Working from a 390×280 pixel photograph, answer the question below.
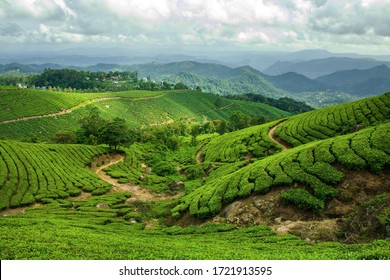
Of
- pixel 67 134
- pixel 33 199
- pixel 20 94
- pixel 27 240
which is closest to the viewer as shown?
pixel 27 240

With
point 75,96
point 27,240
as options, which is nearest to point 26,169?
point 27,240

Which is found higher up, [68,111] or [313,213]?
[68,111]

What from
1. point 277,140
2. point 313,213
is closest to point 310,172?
point 313,213

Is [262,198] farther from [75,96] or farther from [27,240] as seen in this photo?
Result: [75,96]

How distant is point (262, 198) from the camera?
28062 mm

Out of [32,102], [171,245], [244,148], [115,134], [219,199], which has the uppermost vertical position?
[32,102]

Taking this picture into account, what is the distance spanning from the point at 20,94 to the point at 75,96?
26.6 m

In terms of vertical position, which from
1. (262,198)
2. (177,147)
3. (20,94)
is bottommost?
(177,147)

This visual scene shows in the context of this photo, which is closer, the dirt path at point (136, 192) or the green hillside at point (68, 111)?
the dirt path at point (136, 192)

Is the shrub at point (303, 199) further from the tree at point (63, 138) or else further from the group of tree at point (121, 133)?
the tree at point (63, 138)

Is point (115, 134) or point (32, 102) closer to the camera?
point (115, 134)

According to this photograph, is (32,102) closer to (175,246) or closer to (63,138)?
(63,138)

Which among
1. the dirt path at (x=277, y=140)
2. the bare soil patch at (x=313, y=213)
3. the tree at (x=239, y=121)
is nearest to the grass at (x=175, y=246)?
the bare soil patch at (x=313, y=213)

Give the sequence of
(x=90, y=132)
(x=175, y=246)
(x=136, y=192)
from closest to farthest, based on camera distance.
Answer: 1. (x=175, y=246)
2. (x=136, y=192)
3. (x=90, y=132)
